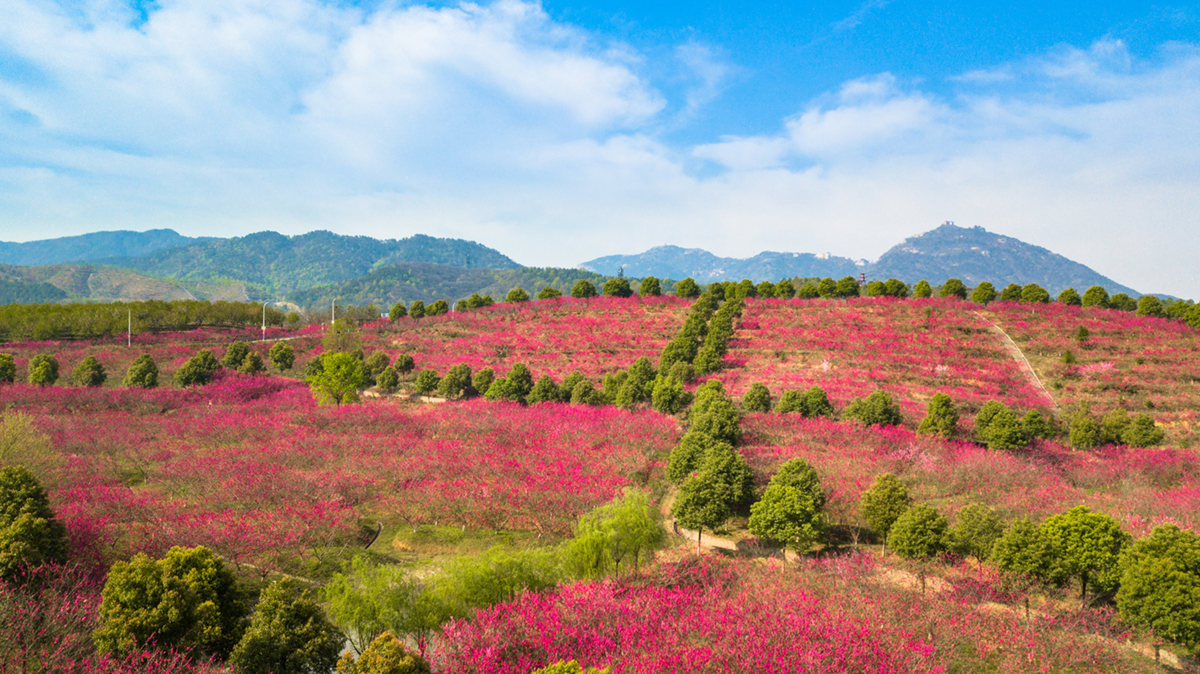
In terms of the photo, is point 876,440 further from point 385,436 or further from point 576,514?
point 385,436

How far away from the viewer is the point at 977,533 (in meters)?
10.1

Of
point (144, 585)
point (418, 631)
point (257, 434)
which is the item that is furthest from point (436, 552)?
point (257, 434)

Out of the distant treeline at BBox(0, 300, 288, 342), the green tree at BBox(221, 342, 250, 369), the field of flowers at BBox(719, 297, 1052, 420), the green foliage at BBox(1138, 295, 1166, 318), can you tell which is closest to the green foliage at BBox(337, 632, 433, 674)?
the field of flowers at BBox(719, 297, 1052, 420)

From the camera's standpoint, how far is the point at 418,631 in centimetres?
764

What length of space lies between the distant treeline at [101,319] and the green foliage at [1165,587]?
5296 centimetres

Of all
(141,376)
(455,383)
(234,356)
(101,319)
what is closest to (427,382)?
(455,383)

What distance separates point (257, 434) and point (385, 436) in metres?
4.40

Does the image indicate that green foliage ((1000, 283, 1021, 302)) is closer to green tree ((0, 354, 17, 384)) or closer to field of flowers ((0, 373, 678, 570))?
field of flowers ((0, 373, 678, 570))

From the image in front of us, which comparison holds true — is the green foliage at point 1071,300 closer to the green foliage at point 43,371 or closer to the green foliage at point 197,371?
the green foliage at point 197,371

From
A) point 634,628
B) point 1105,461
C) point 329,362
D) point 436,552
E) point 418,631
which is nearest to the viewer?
point 634,628

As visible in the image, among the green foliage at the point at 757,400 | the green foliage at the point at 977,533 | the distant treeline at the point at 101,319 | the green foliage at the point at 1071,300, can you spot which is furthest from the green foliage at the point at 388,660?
the green foliage at the point at 1071,300

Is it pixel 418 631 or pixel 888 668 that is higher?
pixel 888 668

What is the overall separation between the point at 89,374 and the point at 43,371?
1994 mm

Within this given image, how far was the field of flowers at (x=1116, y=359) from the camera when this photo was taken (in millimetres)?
22719
